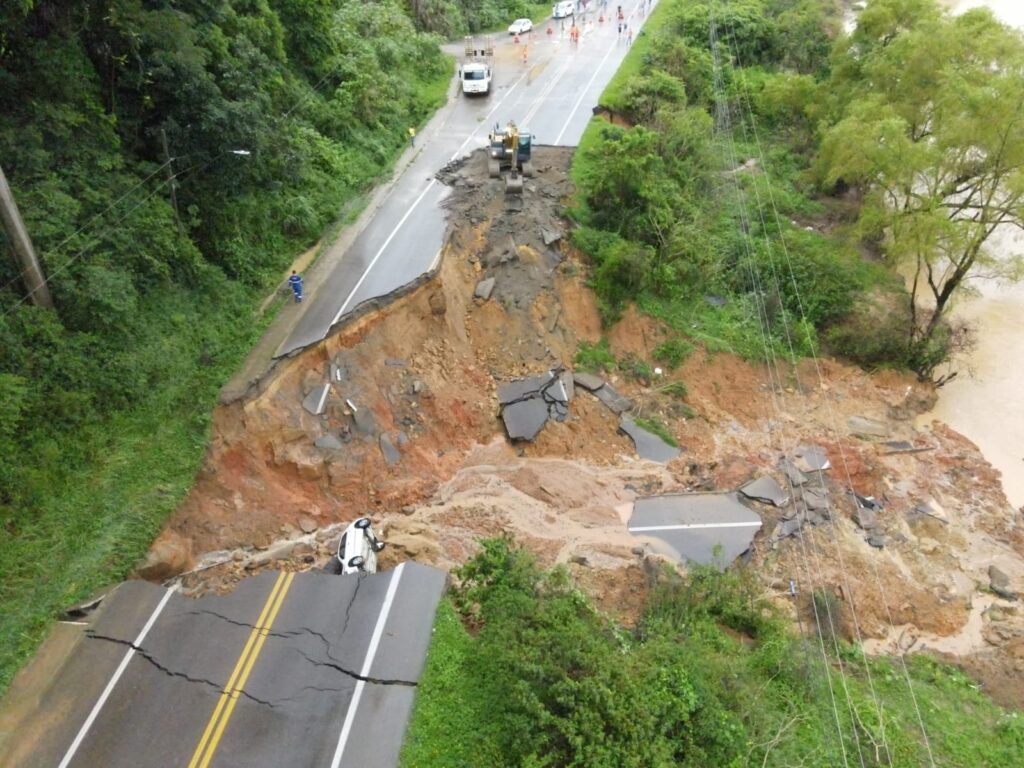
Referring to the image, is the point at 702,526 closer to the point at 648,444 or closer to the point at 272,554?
the point at 648,444

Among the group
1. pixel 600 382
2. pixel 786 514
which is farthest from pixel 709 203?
pixel 786 514

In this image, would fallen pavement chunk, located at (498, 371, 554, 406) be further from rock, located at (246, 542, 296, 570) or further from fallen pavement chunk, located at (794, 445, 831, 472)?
rock, located at (246, 542, 296, 570)

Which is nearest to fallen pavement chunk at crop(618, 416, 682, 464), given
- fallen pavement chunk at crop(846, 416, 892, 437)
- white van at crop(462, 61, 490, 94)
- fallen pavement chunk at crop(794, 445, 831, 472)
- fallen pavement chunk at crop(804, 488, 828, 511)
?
fallen pavement chunk at crop(794, 445, 831, 472)

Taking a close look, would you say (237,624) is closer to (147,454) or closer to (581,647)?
(147,454)

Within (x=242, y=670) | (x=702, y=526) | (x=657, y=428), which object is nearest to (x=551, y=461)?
(x=657, y=428)

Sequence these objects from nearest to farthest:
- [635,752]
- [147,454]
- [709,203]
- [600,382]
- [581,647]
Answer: [635,752] < [581,647] < [147,454] < [600,382] < [709,203]
